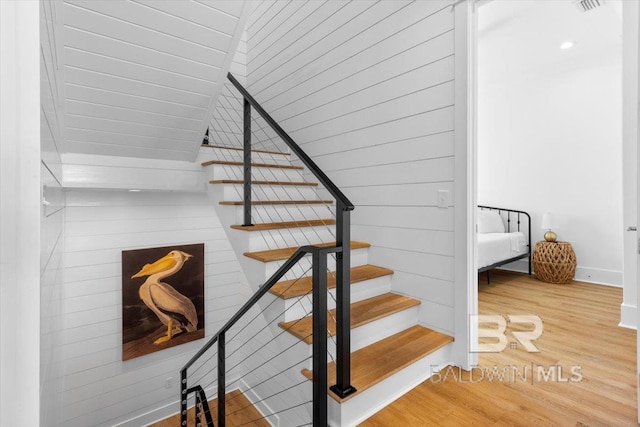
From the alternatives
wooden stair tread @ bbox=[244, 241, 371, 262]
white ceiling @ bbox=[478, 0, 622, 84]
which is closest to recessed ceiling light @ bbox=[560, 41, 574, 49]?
white ceiling @ bbox=[478, 0, 622, 84]

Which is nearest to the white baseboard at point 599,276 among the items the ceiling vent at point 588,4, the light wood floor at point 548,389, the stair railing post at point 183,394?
the light wood floor at point 548,389

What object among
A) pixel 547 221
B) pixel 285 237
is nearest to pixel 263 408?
pixel 285 237

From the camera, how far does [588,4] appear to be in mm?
2973

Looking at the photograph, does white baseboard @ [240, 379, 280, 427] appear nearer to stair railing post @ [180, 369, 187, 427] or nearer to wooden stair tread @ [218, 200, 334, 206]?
stair railing post @ [180, 369, 187, 427]

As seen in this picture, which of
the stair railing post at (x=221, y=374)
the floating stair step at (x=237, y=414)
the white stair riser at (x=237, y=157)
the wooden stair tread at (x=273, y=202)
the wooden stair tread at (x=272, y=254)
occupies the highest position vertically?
the white stair riser at (x=237, y=157)

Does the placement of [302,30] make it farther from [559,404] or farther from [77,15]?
[559,404]

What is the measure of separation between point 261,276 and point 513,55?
433 cm

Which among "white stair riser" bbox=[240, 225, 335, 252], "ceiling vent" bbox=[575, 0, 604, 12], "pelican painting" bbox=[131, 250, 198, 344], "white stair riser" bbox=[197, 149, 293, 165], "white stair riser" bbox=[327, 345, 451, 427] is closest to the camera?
"white stair riser" bbox=[327, 345, 451, 427]

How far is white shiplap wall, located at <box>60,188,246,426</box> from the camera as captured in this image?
10.7 feet

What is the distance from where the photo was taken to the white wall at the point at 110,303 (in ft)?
10.7

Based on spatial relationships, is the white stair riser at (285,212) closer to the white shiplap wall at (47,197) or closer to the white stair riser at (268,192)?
the white stair riser at (268,192)

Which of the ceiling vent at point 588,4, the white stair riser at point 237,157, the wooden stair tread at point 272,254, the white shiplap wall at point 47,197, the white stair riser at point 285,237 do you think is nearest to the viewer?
the white shiplap wall at point 47,197

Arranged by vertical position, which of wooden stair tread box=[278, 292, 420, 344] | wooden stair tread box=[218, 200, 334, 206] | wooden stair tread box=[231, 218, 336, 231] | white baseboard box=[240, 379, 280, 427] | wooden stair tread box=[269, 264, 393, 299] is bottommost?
white baseboard box=[240, 379, 280, 427]

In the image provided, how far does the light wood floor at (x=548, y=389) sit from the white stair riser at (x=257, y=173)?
7.23ft
